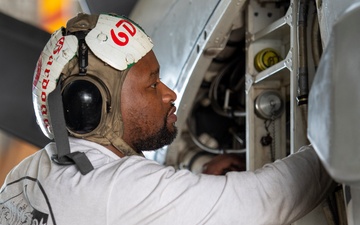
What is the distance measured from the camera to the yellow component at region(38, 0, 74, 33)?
5291 mm

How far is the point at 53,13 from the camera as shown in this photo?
5316 mm

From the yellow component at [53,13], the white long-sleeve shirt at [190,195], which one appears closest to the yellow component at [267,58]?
the white long-sleeve shirt at [190,195]

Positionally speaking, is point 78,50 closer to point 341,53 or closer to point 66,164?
point 66,164

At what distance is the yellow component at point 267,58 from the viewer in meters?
2.31

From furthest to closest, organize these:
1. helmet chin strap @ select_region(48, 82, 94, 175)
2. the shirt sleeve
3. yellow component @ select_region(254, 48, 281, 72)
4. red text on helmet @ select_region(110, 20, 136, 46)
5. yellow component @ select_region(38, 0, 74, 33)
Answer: yellow component @ select_region(38, 0, 74, 33)
yellow component @ select_region(254, 48, 281, 72)
red text on helmet @ select_region(110, 20, 136, 46)
helmet chin strap @ select_region(48, 82, 94, 175)
the shirt sleeve

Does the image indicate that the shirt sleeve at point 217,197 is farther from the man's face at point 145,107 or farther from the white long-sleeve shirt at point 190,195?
the man's face at point 145,107

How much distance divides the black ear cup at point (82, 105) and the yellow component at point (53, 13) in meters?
3.56

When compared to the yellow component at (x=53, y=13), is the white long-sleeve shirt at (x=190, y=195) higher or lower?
higher

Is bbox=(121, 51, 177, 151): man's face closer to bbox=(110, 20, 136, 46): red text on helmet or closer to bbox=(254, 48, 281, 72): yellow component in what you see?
bbox=(110, 20, 136, 46): red text on helmet

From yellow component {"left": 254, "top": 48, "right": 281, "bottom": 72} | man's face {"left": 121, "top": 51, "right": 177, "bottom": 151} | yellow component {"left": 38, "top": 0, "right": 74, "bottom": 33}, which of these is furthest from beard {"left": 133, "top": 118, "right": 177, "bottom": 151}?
yellow component {"left": 38, "top": 0, "right": 74, "bottom": 33}

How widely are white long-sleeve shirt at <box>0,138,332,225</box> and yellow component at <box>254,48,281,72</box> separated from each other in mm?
727

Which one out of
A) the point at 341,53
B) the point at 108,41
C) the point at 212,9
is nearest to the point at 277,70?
the point at 212,9

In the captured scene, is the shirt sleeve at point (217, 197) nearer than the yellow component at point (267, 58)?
Yes

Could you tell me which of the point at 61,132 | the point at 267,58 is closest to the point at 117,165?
the point at 61,132
